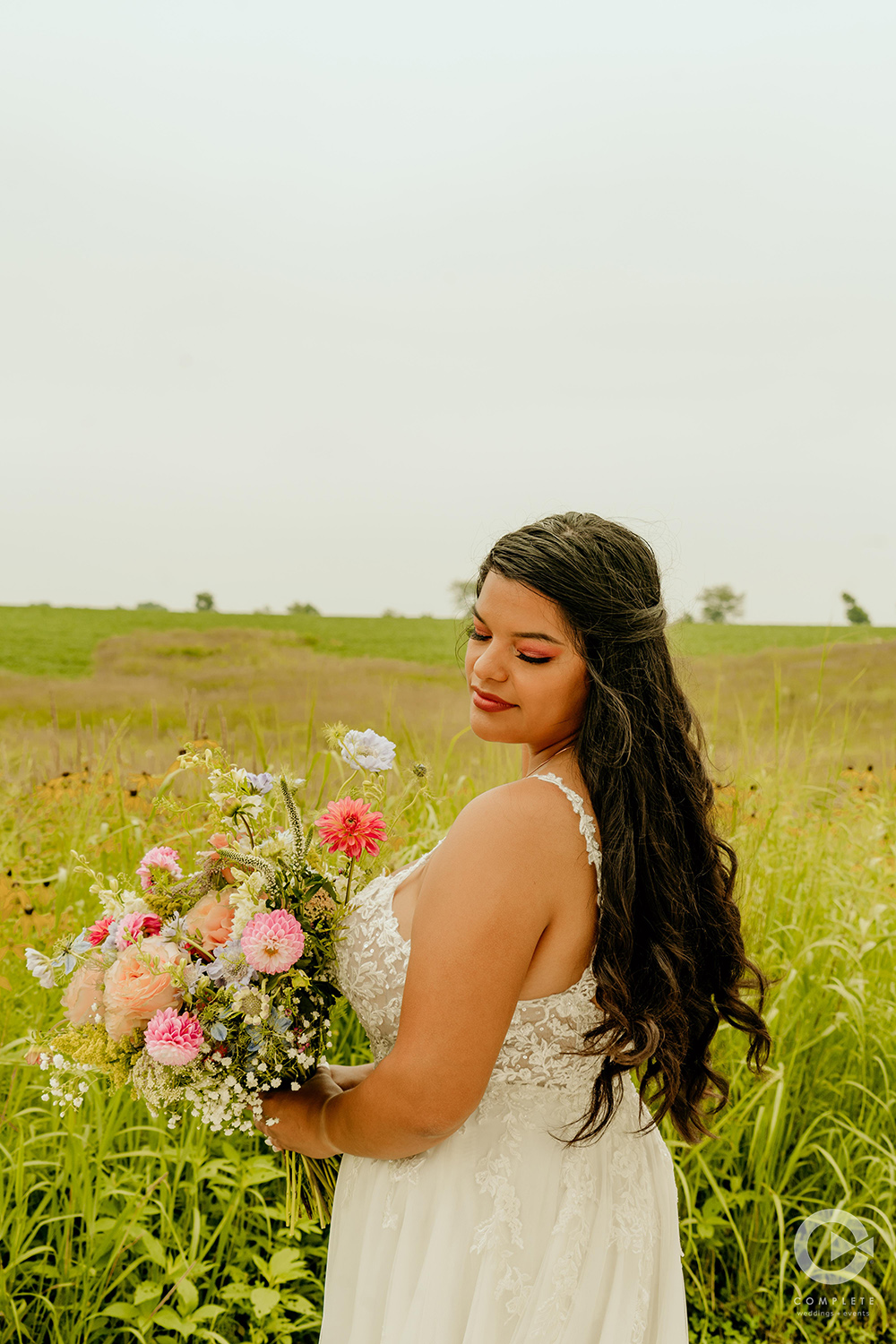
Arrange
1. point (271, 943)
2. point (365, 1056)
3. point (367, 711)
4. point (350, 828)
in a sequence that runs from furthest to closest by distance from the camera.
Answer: point (367, 711), point (365, 1056), point (350, 828), point (271, 943)

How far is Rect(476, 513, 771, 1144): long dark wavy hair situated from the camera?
137 centimetres

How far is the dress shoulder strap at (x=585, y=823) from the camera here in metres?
1.33

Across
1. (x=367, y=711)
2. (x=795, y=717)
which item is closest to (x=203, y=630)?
(x=367, y=711)

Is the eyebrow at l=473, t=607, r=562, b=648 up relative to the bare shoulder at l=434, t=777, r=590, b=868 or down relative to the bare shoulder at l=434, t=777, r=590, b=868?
up

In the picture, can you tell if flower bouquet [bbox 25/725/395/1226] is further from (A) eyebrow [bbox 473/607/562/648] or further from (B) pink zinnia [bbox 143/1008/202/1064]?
(A) eyebrow [bbox 473/607/562/648]

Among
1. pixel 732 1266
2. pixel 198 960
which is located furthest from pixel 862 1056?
pixel 198 960

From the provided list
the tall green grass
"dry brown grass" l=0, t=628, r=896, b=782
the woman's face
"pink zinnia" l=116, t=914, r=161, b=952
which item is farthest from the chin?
the tall green grass

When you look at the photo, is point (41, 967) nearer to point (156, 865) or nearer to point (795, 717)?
point (156, 865)

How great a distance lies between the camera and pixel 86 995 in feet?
4.54

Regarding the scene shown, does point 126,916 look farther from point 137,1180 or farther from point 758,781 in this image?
point 758,781

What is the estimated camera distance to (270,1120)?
1447 mm

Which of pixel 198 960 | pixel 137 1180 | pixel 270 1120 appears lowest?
pixel 137 1180

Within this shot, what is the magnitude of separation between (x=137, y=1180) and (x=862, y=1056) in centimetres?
248

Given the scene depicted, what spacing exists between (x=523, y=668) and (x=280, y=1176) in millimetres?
1744
